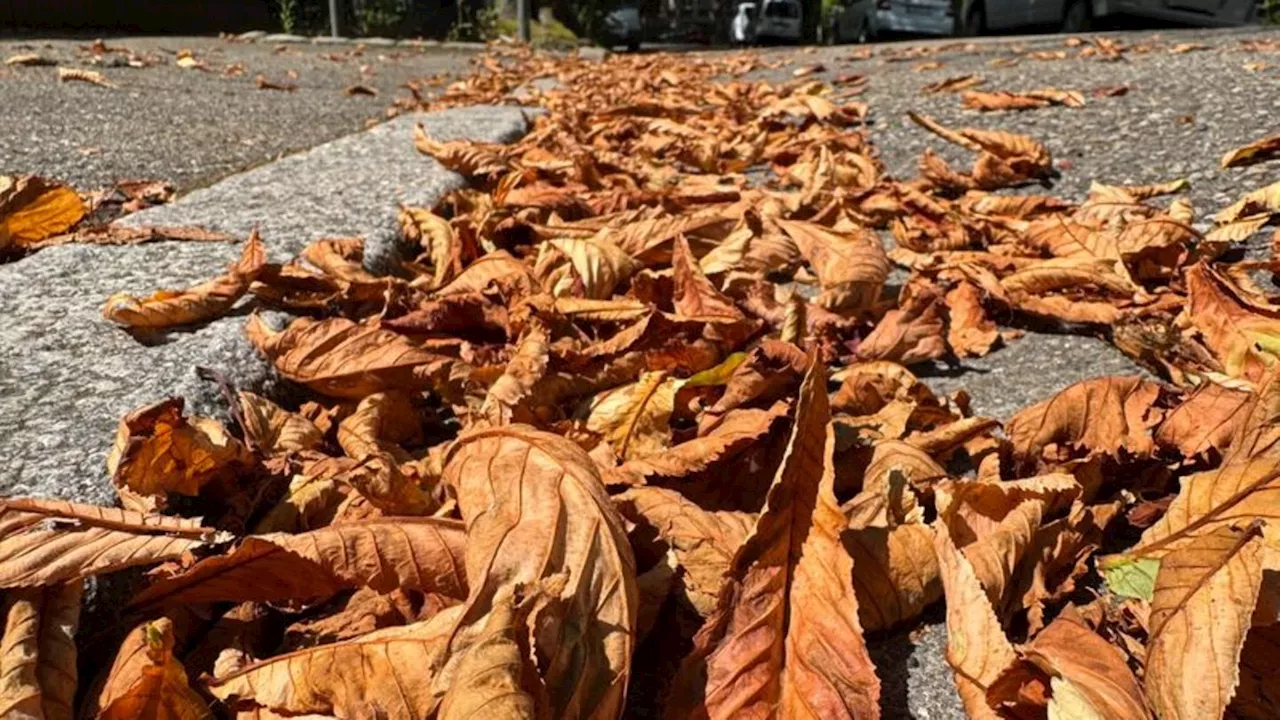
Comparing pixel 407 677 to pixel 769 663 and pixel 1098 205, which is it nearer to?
pixel 769 663

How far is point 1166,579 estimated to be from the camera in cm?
93

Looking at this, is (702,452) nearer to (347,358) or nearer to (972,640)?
(972,640)

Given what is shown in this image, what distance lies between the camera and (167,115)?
13.1ft

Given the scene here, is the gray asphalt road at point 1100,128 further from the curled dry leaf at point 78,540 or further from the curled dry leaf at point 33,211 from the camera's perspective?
the curled dry leaf at point 33,211

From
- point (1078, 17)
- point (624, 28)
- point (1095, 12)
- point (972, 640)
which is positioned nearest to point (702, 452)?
point (972, 640)

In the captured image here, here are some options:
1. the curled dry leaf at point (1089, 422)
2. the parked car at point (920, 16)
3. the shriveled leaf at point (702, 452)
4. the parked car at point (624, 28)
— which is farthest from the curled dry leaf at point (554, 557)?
the parked car at point (624, 28)

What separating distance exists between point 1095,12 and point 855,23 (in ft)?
34.2

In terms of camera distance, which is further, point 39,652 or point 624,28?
point 624,28

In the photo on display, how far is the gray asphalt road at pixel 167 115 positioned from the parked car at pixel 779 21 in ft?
86.2

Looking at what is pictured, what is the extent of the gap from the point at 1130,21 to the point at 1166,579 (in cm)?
1622

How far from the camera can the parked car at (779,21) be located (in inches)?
1258

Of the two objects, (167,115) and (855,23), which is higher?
(855,23)

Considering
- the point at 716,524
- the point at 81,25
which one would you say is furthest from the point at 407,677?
the point at 81,25

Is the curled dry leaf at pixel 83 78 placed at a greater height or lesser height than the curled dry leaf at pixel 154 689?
greater
